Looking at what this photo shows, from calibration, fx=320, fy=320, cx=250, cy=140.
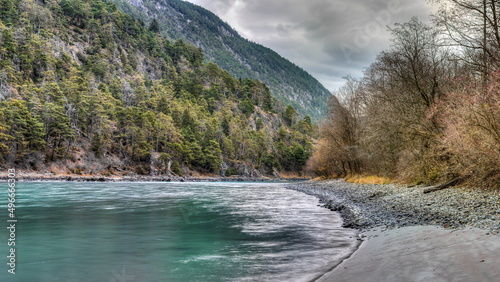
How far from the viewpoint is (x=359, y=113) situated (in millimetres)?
40562

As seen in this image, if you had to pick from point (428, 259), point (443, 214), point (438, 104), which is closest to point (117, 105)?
point (438, 104)

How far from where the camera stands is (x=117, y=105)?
103062 mm

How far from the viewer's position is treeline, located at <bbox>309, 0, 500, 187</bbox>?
42.8 ft

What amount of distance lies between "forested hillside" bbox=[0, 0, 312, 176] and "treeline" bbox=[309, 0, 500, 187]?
68.5 meters

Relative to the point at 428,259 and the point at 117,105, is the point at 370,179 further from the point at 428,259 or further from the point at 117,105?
the point at 117,105

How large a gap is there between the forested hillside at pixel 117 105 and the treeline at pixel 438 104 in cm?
6850

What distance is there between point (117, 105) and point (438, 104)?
10187cm

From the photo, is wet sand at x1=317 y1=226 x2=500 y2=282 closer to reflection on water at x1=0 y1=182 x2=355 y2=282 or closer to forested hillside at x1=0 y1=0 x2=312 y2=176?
reflection on water at x1=0 y1=182 x2=355 y2=282

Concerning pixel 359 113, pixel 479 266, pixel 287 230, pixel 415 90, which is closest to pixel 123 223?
pixel 287 230

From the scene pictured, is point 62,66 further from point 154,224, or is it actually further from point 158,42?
point 154,224

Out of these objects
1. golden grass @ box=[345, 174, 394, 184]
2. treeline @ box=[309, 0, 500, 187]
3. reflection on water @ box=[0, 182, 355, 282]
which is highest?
treeline @ box=[309, 0, 500, 187]

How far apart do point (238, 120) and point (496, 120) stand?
141 metres

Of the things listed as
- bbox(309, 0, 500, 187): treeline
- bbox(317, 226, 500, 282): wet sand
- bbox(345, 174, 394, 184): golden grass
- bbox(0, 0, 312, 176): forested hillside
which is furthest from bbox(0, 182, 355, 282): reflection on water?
bbox(0, 0, 312, 176): forested hillside

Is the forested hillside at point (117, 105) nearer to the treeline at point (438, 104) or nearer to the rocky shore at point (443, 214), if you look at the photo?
the treeline at point (438, 104)
